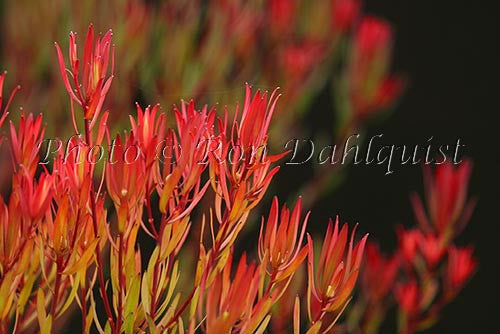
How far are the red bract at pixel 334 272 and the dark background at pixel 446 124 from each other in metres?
1.48

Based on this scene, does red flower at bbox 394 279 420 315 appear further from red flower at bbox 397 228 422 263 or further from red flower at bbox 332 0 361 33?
red flower at bbox 332 0 361 33

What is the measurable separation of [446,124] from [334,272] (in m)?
1.87

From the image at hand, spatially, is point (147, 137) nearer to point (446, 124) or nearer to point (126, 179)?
point (126, 179)

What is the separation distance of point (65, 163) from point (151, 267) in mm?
100

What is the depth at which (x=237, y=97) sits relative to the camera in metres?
1.33

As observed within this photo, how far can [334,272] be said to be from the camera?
0.57 metres

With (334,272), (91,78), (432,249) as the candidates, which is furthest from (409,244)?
(91,78)

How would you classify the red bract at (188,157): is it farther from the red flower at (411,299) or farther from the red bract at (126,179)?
the red flower at (411,299)

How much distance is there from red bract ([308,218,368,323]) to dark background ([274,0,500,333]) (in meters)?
1.48

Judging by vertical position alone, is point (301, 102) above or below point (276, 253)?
above

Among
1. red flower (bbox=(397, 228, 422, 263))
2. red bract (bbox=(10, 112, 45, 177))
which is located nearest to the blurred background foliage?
red flower (bbox=(397, 228, 422, 263))

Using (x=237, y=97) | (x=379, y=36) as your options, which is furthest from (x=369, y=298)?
(x=379, y=36)

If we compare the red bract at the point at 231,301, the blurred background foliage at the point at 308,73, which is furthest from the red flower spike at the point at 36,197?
the blurred background foliage at the point at 308,73

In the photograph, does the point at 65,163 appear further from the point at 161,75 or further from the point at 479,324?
the point at 479,324
